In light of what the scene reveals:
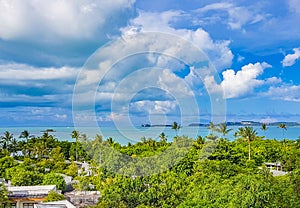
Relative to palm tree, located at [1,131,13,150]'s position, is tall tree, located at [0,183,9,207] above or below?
below

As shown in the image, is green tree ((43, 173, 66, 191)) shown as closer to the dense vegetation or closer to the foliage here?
the dense vegetation

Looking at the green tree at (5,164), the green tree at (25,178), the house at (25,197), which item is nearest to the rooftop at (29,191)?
the house at (25,197)

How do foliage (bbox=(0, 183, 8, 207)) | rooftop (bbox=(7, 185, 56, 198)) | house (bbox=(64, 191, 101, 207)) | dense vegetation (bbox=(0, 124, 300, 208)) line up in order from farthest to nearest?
house (bbox=(64, 191, 101, 207)), rooftop (bbox=(7, 185, 56, 198)), foliage (bbox=(0, 183, 8, 207)), dense vegetation (bbox=(0, 124, 300, 208))

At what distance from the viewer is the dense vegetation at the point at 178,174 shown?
488 inches

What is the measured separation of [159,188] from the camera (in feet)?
53.5

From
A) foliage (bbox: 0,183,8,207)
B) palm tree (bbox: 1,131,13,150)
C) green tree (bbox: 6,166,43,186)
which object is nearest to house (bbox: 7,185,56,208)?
foliage (bbox: 0,183,8,207)

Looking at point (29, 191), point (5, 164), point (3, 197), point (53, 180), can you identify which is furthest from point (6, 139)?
point (3, 197)

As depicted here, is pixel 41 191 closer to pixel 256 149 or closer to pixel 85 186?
pixel 85 186

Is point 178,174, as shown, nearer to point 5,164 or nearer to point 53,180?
point 53,180

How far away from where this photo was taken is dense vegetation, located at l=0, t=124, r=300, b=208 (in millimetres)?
12401

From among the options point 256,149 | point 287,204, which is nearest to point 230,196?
point 287,204

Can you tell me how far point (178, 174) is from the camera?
2311 cm

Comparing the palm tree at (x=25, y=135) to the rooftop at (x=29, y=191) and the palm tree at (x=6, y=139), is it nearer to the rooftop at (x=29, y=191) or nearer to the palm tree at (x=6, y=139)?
the palm tree at (x=6, y=139)

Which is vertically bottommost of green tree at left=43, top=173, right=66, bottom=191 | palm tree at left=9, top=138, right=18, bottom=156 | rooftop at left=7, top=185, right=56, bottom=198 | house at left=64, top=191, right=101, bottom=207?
house at left=64, top=191, right=101, bottom=207
